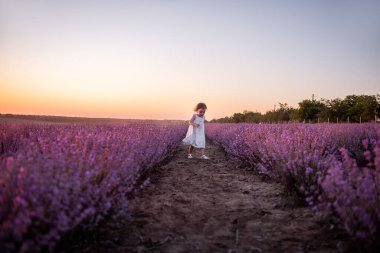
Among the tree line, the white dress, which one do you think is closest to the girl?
the white dress

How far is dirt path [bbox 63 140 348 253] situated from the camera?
2.83m

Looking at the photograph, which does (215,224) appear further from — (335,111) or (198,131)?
(335,111)

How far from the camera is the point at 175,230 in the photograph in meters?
3.20

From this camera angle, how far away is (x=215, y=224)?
3379 millimetres

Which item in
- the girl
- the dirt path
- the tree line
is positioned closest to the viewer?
the dirt path

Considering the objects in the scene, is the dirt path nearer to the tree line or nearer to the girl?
the girl

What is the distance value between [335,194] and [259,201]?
1698mm

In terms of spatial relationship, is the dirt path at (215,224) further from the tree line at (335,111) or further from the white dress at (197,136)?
the tree line at (335,111)

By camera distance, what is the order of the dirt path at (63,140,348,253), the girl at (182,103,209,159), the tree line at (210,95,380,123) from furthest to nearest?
the tree line at (210,95,380,123) < the girl at (182,103,209,159) < the dirt path at (63,140,348,253)

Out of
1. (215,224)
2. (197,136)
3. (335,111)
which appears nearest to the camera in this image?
(215,224)

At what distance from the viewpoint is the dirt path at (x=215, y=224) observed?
2.83 m

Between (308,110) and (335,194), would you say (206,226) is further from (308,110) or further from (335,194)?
(308,110)

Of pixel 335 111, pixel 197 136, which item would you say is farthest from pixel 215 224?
pixel 335 111

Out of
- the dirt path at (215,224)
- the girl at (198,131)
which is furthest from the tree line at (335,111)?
the dirt path at (215,224)
